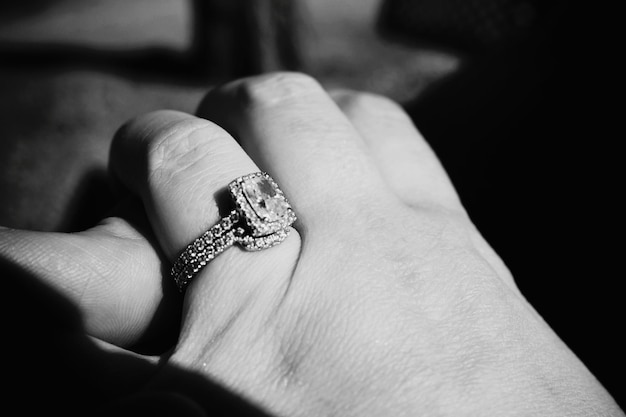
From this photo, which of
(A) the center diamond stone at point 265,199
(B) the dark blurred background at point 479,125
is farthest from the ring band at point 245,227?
(B) the dark blurred background at point 479,125

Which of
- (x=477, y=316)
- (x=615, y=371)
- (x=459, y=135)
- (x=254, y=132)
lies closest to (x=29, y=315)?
(x=254, y=132)

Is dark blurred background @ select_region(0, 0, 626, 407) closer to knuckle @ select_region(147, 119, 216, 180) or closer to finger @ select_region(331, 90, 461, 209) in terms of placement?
finger @ select_region(331, 90, 461, 209)

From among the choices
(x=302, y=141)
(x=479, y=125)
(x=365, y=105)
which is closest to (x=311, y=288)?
(x=302, y=141)

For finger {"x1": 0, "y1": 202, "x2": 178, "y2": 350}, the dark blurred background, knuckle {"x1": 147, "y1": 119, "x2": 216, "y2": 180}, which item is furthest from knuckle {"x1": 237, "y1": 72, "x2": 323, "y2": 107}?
the dark blurred background

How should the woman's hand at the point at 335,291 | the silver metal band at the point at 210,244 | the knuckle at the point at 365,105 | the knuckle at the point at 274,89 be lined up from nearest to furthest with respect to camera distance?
A: the woman's hand at the point at 335,291 → the silver metal band at the point at 210,244 → the knuckle at the point at 274,89 → the knuckle at the point at 365,105

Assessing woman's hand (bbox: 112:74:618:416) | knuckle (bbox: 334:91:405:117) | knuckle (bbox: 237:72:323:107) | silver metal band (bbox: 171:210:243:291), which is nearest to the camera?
woman's hand (bbox: 112:74:618:416)

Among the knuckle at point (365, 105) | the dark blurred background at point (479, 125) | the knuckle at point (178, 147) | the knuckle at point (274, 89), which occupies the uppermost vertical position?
the knuckle at point (274, 89)

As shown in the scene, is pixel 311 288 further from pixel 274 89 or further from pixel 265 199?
pixel 274 89

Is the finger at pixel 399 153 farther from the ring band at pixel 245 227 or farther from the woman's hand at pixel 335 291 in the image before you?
the ring band at pixel 245 227
